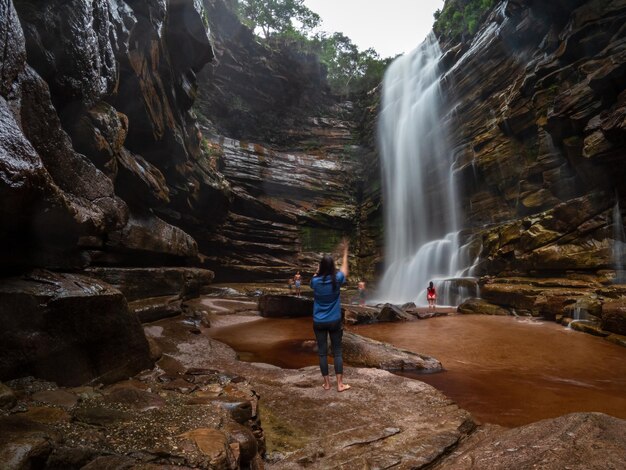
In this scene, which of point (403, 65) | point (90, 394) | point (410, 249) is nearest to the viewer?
point (90, 394)

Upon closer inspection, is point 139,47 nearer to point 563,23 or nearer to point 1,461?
point 1,461

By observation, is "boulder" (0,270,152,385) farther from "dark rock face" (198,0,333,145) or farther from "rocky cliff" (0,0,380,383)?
"dark rock face" (198,0,333,145)

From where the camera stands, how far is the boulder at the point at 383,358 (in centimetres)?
615

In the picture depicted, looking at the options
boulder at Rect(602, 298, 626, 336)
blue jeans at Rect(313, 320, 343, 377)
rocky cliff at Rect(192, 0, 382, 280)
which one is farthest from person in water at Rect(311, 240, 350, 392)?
rocky cliff at Rect(192, 0, 382, 280)

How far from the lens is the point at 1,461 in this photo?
170 cm

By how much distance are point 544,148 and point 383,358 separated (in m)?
17.8

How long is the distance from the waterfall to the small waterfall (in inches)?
307

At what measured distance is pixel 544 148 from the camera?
18.3 meters

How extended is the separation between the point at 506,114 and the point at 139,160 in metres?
20.8

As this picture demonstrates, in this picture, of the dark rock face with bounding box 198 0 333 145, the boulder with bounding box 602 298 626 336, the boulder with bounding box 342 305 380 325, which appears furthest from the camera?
the dark rock face with bounding box 198 0 333 145

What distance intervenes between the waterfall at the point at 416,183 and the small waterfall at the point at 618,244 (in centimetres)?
781

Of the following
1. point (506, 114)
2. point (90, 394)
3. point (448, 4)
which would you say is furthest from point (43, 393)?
Answer: point (448, 4)

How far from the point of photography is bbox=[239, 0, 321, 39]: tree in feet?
132

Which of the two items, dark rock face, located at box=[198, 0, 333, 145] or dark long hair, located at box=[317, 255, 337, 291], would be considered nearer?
dark long hair, located at box=[317, 255, 337, 291]
